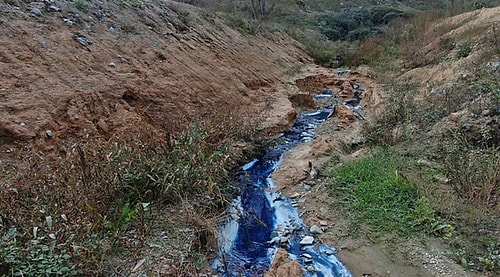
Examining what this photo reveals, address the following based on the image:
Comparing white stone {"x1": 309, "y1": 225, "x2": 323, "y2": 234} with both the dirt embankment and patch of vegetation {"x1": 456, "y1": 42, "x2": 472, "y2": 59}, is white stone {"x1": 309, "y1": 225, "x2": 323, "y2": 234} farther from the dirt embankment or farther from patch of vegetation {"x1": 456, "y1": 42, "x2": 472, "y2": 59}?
patch of vegetation {"x1": 456, "y1": 42, "x2": 472, "y2": 59}

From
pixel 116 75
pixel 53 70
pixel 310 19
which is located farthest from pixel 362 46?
pixel 53 70

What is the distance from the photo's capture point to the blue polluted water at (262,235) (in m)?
3.54

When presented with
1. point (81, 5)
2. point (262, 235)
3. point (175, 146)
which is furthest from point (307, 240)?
point (81, 5)

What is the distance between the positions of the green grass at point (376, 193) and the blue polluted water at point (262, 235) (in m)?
0.59

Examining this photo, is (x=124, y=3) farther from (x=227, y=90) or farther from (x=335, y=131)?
(x=335, y=131)

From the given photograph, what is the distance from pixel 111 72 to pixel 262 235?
3492 millimetres

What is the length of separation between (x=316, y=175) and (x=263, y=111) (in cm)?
264

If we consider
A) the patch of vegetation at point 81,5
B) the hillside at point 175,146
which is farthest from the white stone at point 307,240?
the patch of vegetation at point 81,5

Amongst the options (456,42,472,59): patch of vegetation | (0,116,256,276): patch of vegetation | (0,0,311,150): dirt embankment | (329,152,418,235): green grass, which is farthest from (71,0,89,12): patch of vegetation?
Answer: (456,42,472,59): patch of vegetation

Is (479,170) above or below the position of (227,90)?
above

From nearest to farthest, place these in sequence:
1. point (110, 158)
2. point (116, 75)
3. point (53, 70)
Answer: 1. point (110, 158)
2. point (53, 70)
3. point (116, 75)

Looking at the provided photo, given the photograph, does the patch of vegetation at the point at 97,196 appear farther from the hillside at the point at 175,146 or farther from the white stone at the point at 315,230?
the white stone at the point at 315,230

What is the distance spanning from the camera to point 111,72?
18.9ft

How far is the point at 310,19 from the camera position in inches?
768
